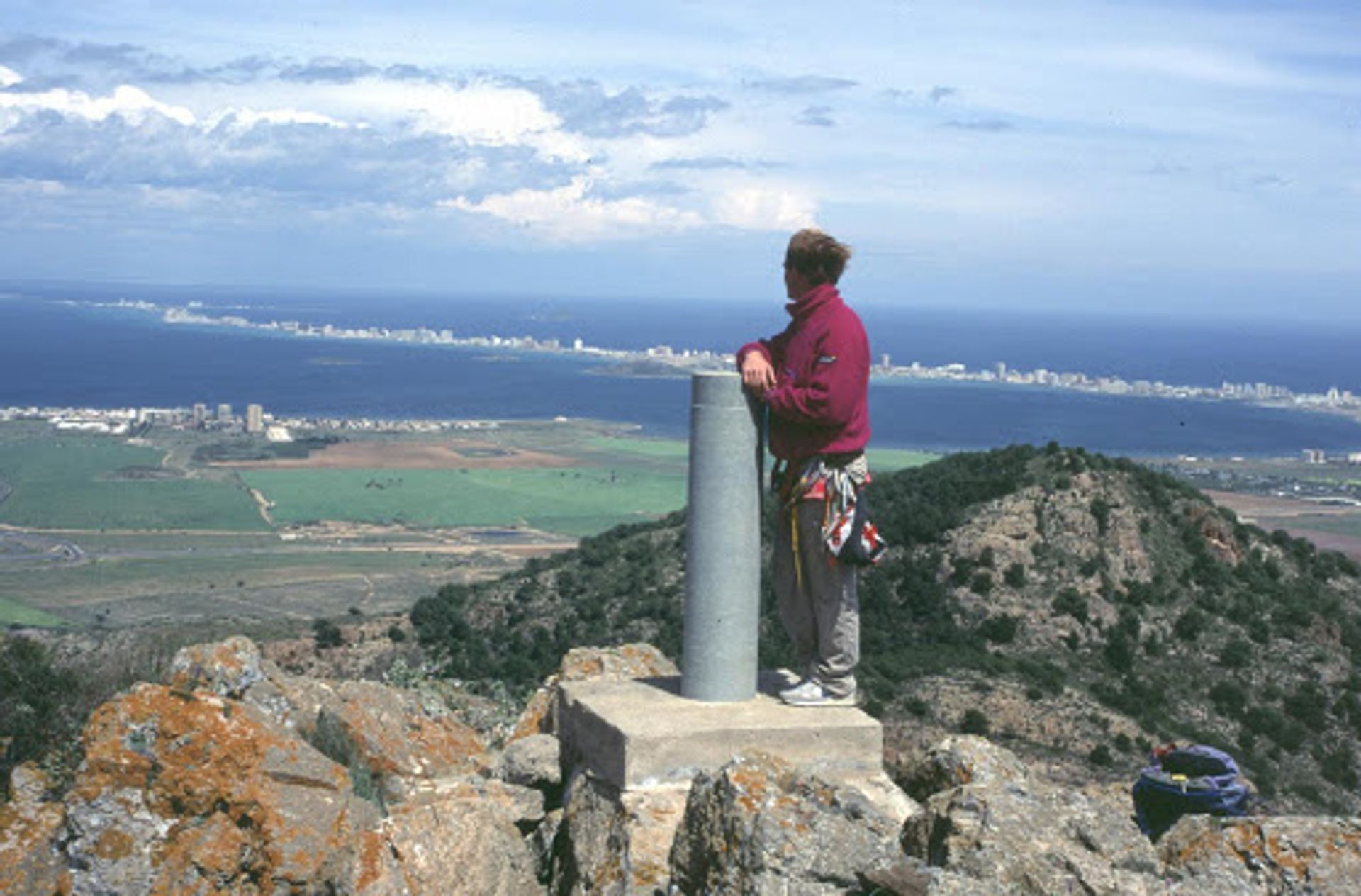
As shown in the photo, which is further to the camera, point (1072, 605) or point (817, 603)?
point (1072, 605)

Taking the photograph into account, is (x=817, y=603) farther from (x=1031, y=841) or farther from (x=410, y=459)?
(x=410, y=459)

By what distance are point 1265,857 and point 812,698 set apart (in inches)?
115

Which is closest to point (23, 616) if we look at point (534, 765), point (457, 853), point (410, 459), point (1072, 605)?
point (1072, 605)

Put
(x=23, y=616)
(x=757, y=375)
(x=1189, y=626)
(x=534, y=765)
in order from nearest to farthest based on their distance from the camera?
(x=757, y=375)
(x=534, y=765)
(x=1189, y=626)
(x=23, y=616)

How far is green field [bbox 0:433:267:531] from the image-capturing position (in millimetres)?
76875

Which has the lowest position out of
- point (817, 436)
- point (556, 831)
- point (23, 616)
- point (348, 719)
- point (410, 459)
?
point (23, 616)

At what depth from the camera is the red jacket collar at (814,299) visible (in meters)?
8.57

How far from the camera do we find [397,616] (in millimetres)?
33469

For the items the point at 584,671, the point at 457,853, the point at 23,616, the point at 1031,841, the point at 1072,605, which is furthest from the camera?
the point at 23,616

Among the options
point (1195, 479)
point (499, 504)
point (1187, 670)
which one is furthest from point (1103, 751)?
point (1195, 479)

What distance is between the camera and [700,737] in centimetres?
→ 830

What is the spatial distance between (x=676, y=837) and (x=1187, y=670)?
19785mm

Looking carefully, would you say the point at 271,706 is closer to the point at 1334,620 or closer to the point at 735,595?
the point at 735,595

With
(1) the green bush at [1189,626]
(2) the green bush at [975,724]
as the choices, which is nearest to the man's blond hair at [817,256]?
(2) the green bush at [975,724]
